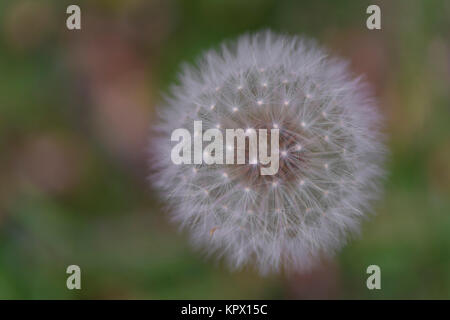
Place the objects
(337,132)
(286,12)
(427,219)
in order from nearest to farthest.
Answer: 1. (337,132)
2. (427,219)
3. (286,12)

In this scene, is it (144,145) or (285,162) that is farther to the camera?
(144,145)

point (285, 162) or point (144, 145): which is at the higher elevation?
point (144, 145)

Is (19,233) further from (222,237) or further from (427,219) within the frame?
(427,219)

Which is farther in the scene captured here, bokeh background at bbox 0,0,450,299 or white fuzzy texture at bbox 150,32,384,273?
bokeh background at bbox 0,0,450,299

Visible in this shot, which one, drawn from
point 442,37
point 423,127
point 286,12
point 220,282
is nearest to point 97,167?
point 220,282
